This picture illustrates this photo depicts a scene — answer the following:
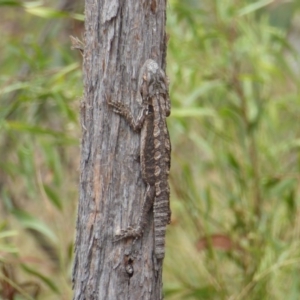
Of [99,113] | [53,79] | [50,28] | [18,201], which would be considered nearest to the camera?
[99,113]

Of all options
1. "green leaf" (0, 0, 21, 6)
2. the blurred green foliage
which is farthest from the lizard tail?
the blurred green foliage

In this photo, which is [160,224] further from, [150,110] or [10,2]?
[10,2]

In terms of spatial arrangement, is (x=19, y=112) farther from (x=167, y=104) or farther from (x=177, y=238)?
(x=167, y=104)

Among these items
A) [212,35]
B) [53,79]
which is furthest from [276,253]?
[53,79]

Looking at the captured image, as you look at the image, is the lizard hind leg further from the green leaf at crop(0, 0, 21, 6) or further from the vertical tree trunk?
the green leaf at crop(0, 0, 21, 6)

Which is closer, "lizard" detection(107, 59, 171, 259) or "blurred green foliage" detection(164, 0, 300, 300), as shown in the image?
"lizard" detection(107, 59, 171, 259)

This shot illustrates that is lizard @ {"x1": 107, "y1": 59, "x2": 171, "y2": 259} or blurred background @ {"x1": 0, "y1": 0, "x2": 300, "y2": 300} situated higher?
blurred background @ {"x1": 0, "y1": 0, "x2": 300, "y2": 300}
